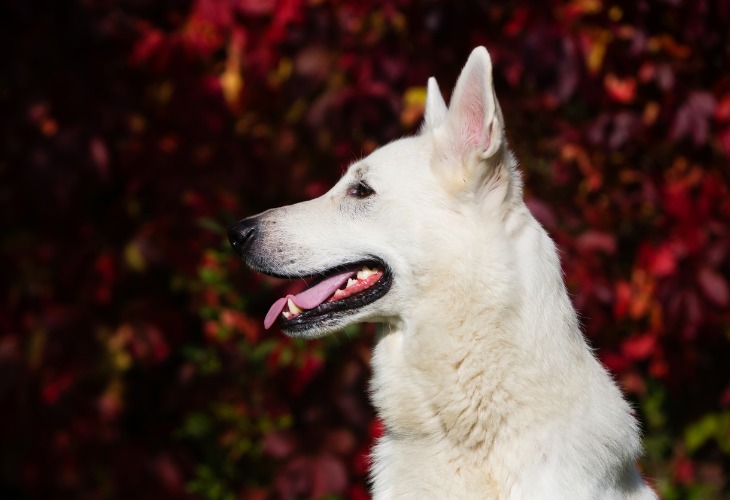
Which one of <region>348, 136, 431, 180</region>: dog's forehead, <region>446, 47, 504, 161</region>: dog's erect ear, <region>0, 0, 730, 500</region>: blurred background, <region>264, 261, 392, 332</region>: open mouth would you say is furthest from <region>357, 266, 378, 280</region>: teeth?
<region>0, 0, 730, 500</region>: blurred background

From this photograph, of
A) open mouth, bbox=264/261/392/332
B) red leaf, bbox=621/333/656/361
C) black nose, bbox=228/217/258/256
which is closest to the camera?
open mouth, bbox=264/261/392/332

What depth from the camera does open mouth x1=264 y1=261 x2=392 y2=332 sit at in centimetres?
295

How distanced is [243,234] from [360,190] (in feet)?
1.37

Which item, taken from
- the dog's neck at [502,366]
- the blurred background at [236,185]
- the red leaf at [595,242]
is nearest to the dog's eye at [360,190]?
the dog's neck at [502,366]

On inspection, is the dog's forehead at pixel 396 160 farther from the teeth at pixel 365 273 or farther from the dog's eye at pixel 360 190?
the teeth at pixel 365 273

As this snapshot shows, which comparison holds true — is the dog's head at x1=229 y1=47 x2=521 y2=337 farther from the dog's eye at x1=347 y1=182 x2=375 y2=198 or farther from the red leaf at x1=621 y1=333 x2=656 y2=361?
the red leaf at x1=621 y1=333 x2=656 y2=361

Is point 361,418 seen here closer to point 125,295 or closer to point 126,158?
point 125,295

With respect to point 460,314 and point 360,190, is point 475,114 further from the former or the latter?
point 460,314

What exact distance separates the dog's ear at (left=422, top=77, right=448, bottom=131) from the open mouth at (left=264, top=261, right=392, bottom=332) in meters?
0.56

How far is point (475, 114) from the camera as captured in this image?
2838mm

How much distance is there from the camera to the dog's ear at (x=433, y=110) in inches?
126

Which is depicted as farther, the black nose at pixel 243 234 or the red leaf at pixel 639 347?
the red leaf at pixel 639 347

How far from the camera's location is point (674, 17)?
14.7 ft

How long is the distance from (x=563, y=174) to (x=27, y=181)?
2.63 m
